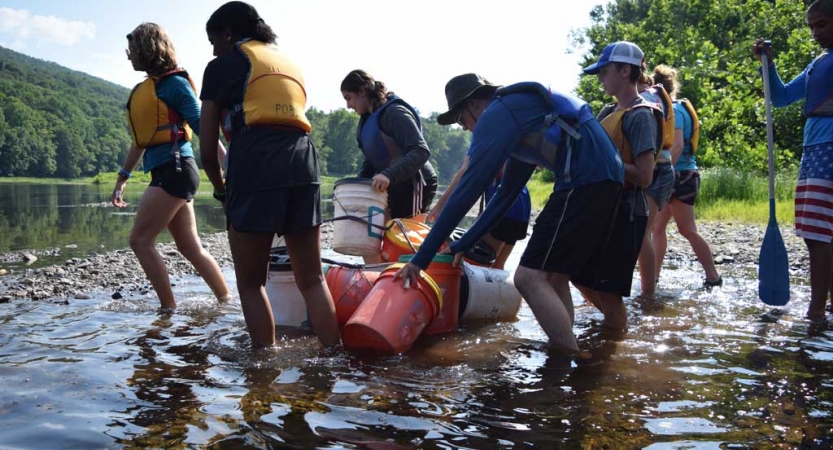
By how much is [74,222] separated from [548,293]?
1764 cm

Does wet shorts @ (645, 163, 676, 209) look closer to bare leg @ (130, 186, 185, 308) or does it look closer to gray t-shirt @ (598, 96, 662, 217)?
gray t-shirt @ (598, 96, 662, 217)

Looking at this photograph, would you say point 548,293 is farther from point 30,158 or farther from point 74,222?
point 30,158

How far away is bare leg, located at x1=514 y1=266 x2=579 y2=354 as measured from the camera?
401cm

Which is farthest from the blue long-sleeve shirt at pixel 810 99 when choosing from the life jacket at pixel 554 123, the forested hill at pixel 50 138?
the forested hill at pixel 50 138

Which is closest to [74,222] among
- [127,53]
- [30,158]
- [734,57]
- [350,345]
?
[127,53]

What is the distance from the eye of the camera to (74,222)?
60.5 ft

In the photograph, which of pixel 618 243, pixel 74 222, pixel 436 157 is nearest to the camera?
pixel 618 243

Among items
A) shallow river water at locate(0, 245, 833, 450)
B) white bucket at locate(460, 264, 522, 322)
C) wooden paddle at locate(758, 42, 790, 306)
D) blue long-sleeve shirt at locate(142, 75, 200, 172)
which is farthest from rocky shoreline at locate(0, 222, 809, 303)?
white bucket at locate(460, 264, 522, 322)

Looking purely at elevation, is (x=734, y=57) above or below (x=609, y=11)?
below

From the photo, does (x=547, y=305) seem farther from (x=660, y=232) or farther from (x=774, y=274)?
(x=660, y=232)

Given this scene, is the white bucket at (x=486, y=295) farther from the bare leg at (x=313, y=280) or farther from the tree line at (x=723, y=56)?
the tree line at (x=723, y=56)

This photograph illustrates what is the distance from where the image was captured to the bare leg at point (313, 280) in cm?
408

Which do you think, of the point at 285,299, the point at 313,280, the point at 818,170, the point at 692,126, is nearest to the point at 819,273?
the point at 818,170

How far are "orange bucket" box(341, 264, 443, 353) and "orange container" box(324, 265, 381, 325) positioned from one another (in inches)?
16.9
